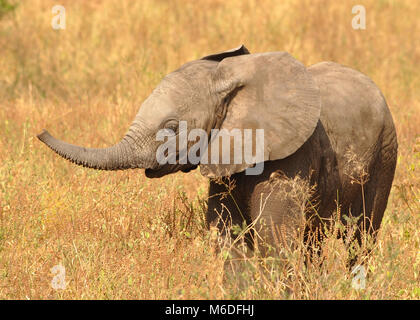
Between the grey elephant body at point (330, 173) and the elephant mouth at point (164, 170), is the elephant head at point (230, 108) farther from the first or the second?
the grey elephant body at point (330, 173)

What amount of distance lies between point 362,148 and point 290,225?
0.81 m

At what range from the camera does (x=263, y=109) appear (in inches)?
194

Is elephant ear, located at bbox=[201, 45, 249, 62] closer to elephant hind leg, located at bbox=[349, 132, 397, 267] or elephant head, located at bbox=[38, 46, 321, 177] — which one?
elephant head, located at bbox=[38, 46, 321, 177]

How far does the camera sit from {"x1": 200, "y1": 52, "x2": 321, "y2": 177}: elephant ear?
16.0 ft

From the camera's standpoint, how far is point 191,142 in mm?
4863

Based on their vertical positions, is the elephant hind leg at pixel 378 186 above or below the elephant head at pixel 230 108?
below

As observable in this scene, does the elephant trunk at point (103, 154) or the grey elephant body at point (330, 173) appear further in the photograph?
the grey elephant body at point (330, 173)

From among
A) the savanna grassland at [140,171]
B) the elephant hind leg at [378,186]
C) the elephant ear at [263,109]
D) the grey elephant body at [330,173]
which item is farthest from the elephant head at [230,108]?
the elephant hind leg at [378,186]

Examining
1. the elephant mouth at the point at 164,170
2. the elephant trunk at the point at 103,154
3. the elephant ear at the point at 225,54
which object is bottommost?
the elephant mouth at the point at 164,170

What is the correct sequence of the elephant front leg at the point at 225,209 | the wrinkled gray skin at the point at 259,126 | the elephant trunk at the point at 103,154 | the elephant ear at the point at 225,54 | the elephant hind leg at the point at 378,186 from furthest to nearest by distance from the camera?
the elephant hind leg at the point at 378,186
the elephant ear at the point at 225,54
the elephant front leg at the point at 225,209
the wrinkled gray skin at the point at 259,126
the elephant trunk at the point at 103,154

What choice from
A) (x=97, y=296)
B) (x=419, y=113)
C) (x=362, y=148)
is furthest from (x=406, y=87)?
(x=97, y=296)

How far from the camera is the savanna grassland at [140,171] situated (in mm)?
4676
